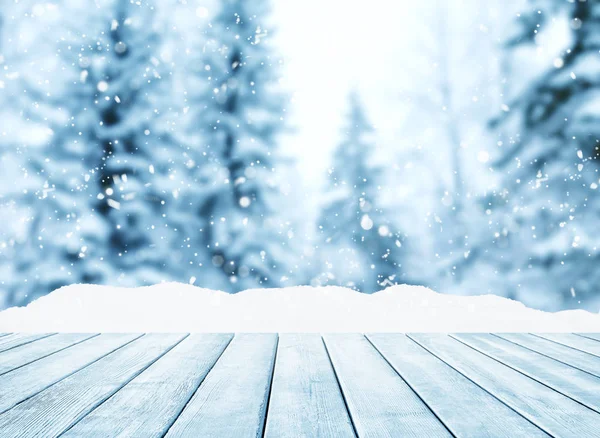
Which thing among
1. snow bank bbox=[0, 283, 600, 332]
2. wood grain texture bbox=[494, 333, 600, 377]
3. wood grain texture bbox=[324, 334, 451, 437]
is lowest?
wood grain texture bbox=[324, 334, 451, 437]

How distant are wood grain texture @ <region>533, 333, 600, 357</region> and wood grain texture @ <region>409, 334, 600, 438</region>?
37 centimetres

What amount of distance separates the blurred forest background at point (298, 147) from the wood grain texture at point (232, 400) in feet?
2.63

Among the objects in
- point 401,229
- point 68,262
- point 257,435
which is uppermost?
point 401,229

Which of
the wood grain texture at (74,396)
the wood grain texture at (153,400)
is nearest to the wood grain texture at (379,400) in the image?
the wood grain texture at (153,400)

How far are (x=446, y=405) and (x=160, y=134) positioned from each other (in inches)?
67.5

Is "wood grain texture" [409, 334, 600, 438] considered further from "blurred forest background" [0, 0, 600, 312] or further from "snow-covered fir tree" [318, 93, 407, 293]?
"blurred forest background" [0, 0, 600, 312]

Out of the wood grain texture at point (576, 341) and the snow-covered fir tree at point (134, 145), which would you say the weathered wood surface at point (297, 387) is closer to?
the wood grain texture at point (576, 341)

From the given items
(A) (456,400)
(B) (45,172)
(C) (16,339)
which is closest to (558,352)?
(A) (456,400)

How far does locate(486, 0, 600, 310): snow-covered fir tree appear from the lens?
2209 millimetres

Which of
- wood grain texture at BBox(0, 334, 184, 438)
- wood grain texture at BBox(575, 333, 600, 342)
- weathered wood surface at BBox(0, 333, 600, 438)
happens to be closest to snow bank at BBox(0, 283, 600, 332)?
wood grain texture at BBox(575, 333, 600, 342)

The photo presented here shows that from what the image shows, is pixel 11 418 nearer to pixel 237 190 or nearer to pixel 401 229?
pixel 237 190

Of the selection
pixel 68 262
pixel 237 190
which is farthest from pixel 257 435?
pixel 68 262

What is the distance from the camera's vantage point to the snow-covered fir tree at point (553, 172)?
2.21 metres

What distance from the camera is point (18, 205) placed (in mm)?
2225
